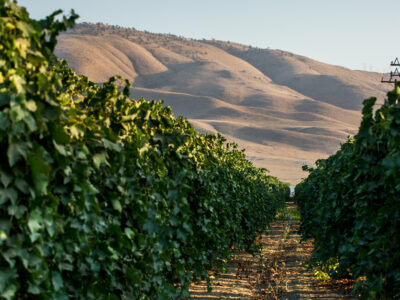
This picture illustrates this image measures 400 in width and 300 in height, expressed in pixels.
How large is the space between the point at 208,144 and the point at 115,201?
574cm

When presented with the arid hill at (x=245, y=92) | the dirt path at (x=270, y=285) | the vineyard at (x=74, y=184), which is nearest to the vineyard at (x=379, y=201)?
the vineyard at (x=74, y=184)

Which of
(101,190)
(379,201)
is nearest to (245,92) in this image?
(379,201)

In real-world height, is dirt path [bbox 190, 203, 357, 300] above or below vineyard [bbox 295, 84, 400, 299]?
below

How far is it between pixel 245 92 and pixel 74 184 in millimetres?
153698

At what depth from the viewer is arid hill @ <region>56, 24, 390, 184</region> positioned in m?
112

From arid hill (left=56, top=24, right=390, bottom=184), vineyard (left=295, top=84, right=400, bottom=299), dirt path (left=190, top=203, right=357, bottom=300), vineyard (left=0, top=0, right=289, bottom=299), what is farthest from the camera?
arid hill (left=56, top=24, right=390, bottom=184)

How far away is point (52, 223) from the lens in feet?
9.20

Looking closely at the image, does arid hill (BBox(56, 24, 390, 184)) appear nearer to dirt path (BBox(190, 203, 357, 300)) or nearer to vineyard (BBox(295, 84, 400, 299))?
dirt path (BBox(190, 203, 357, 300))

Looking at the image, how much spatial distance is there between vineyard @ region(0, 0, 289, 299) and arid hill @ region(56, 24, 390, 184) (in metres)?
79.2

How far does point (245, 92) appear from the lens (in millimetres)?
154875

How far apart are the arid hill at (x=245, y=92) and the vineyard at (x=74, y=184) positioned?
3117 inches

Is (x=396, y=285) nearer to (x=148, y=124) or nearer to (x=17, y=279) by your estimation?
(x=148, y=124)

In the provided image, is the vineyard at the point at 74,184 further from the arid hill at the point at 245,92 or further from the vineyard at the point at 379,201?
the arid hill at the point at 245,92

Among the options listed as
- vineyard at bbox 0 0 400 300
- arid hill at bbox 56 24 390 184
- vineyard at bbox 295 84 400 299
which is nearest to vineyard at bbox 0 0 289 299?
vineyard at bbox 0 0 400 300
